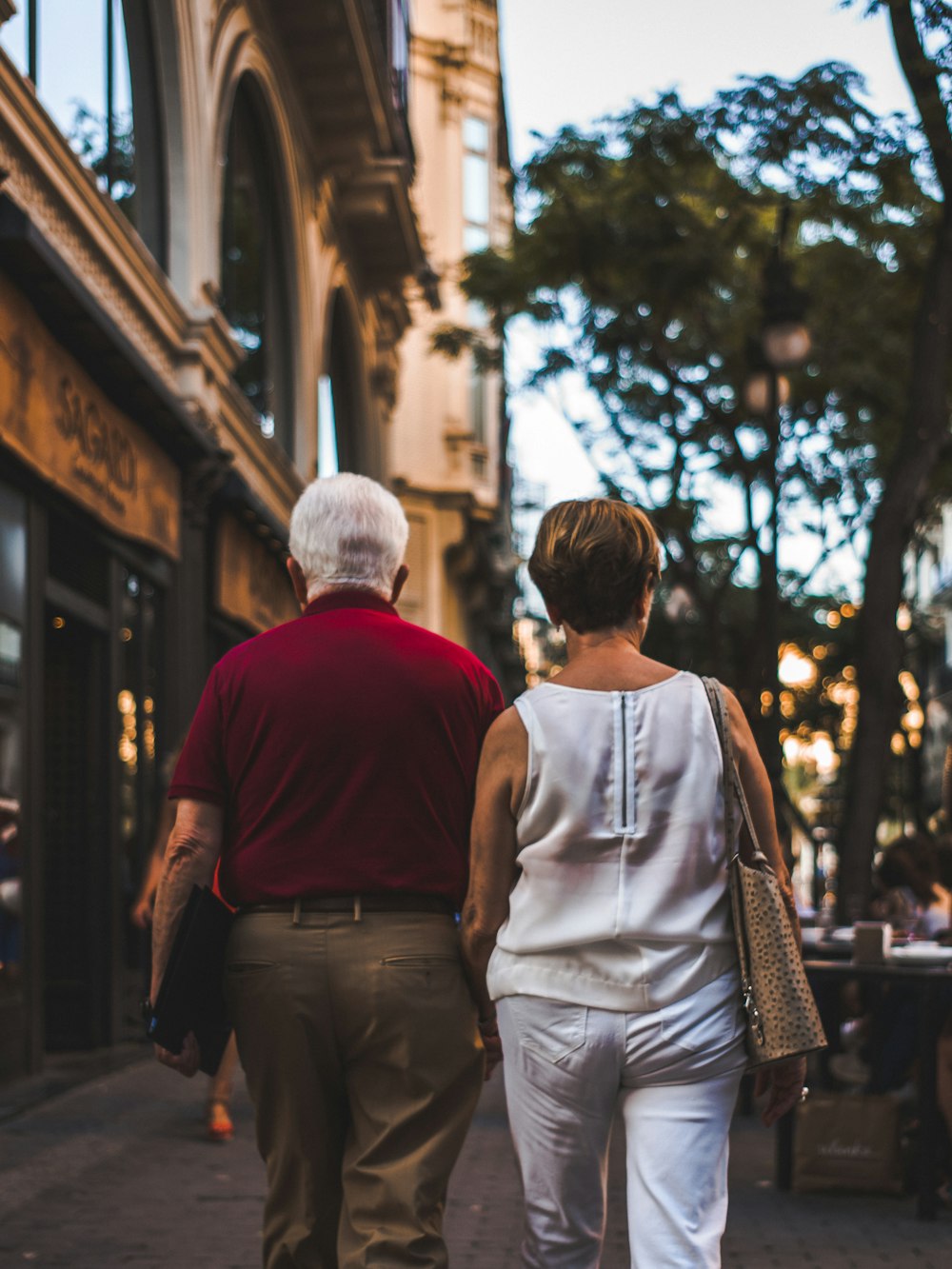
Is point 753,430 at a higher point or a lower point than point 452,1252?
higher

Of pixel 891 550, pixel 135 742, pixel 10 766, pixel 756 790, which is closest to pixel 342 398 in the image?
pixel 135 742

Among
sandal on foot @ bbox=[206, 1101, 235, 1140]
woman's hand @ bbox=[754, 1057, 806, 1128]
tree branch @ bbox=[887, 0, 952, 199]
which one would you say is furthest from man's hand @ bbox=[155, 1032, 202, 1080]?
tree branch @ bbox=[887, 0, 952, 199]

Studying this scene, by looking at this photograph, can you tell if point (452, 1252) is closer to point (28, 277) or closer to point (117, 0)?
point (28, 277)

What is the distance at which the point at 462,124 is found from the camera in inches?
1427

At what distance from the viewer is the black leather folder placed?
3.35 m

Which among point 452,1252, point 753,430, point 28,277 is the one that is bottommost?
point 452,1252

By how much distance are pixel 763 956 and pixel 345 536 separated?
4.03ft

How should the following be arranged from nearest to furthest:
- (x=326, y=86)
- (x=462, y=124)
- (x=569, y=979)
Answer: (x=569, y=979)
(x=326, y=86)
(x=462, y=124)

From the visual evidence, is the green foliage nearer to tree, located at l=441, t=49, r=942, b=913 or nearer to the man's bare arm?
tree, located at l=441, t=49, r=942, b=913

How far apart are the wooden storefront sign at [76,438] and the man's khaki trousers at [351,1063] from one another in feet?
19.3

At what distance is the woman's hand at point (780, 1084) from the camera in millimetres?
3127

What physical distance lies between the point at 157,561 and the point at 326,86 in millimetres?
7516

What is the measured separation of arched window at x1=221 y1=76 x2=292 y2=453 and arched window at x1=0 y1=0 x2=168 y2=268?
7.19ft

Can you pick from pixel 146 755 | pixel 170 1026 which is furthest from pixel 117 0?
pixel 170 1026
